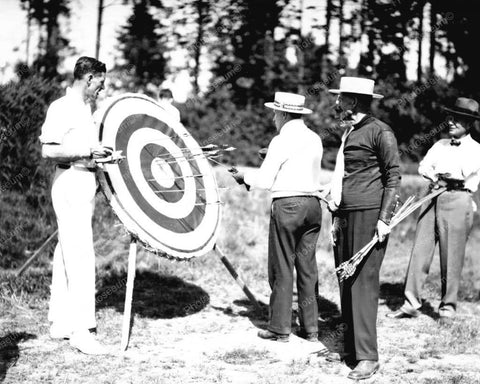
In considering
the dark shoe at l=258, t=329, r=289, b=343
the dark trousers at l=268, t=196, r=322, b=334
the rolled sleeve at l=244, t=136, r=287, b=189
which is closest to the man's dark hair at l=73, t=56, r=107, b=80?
the rolled sleeve at l=244, t=136, r=287, b=189

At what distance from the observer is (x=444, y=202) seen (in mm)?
5812

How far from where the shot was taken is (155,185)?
5273mm

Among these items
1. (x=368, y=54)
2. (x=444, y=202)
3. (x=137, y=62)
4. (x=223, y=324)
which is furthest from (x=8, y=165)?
(x=137, y=62)

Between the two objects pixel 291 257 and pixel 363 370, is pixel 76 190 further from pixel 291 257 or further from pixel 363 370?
pixel 363 370

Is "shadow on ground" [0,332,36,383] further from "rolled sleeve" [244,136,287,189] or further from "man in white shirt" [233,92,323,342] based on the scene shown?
"rolled sleeve" [244,136,287,189]

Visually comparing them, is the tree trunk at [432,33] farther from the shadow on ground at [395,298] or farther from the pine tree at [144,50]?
the pine tree at [144,50]

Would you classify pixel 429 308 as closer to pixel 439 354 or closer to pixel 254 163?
pixel 439 354

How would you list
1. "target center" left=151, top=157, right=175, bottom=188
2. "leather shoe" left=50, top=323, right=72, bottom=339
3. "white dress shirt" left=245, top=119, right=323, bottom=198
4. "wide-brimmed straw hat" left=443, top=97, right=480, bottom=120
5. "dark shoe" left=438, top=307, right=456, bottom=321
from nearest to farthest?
"leather shoe" left=50, top=323, right=72, bottom=339, "white dress shirt" left=245, top=119, right=323, bottom=198, "target center" left=151, top=157, right=175, bottom=188, "wide-brimmed straw hat" left=443, top=97, right=480, bottom=120, "dark shoe" left=438, top=307, right=456, bottom=321

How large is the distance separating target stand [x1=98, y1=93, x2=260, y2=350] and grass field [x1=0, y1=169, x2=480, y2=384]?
0.77ft

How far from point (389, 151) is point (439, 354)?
67.5 inches

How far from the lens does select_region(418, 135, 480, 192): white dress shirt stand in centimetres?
Result: 568

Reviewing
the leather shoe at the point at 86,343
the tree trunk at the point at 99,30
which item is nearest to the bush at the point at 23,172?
the leather shoe at the point at 86,343

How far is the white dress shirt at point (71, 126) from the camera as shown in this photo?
4.46 metres

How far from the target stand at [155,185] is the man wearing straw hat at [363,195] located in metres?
1.14
